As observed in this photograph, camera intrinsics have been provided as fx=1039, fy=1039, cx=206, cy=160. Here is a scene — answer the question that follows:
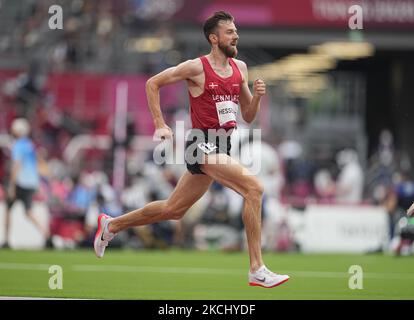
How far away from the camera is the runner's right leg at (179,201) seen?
39.3 ft

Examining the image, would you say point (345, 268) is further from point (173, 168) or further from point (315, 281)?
point (173, 168)

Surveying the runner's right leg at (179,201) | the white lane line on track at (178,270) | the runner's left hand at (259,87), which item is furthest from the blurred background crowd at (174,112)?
the runner's left hand at (259,87)

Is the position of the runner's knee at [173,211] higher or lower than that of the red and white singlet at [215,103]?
lower

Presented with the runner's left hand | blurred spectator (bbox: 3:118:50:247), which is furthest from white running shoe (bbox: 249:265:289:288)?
blurred spectator (bbox: 3:118:50:247)

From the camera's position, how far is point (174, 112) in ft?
92.0

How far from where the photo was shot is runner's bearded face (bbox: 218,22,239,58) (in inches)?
469

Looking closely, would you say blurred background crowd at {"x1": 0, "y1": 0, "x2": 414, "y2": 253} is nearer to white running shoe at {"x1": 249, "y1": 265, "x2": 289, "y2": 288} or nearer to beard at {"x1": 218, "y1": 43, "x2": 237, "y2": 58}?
beard at {"x1": 218, "y1": 43, "x2": 237, "y2": 58}

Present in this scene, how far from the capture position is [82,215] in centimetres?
2477

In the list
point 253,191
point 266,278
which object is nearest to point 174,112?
point 253,191

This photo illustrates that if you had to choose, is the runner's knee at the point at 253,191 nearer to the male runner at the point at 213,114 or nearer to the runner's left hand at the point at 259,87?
the male runner at the point at 213,114

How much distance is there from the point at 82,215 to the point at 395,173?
320 inches

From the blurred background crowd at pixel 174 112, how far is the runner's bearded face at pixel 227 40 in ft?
40.1

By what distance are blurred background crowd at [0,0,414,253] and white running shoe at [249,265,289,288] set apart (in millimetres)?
12522

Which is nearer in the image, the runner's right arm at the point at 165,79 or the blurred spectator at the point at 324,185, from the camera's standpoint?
the runner's right arm at the point at 165,79
